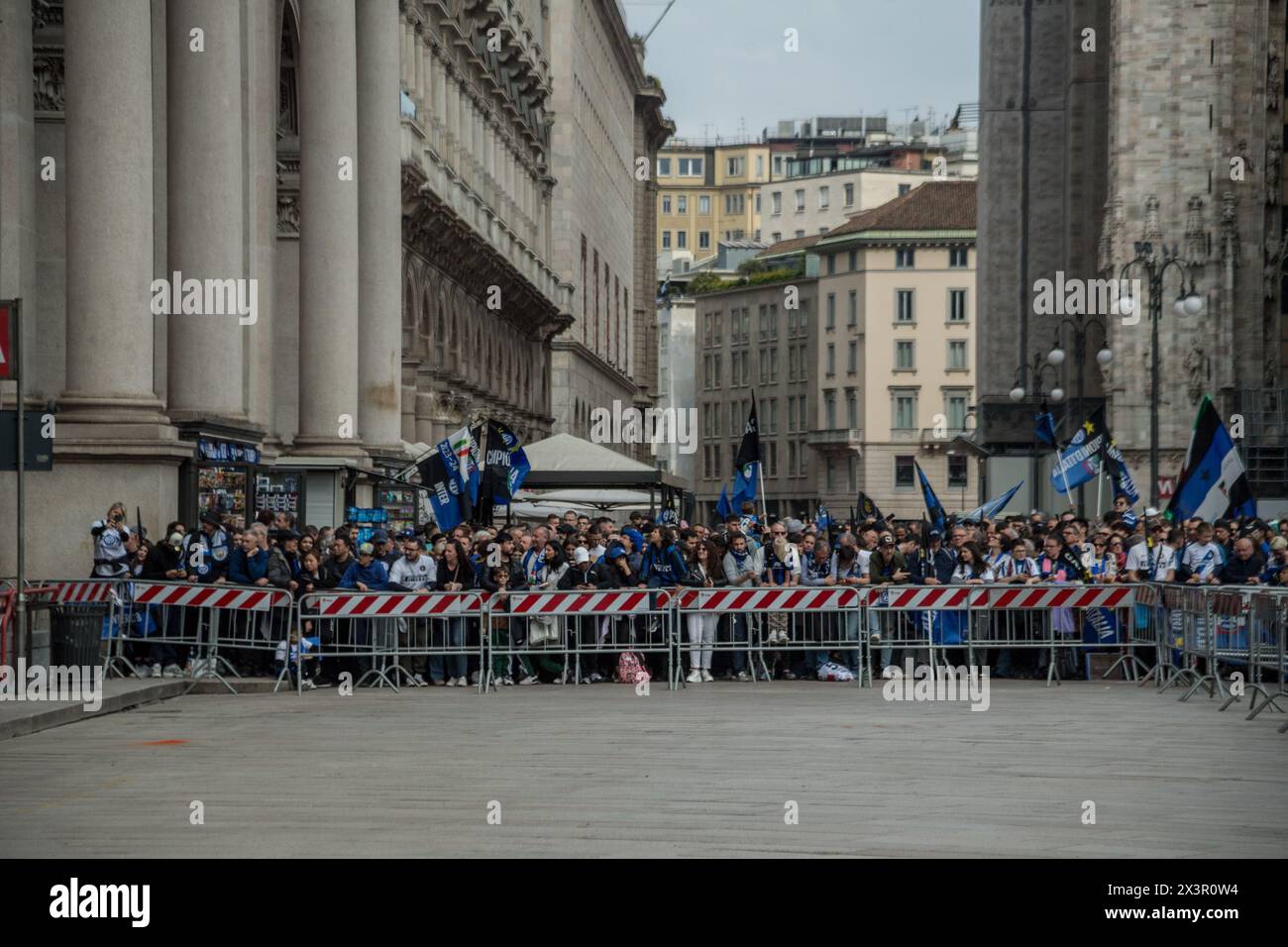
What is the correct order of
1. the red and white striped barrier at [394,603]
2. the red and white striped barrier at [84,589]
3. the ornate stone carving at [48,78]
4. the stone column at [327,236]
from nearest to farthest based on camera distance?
the red and white striped barrier at [84,589] < the red and white striped barrier at [394,603] < the ornate stone carving at [48,78] < the stone column at [327,236]

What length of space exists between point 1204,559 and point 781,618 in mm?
4574

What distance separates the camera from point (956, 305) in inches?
5315

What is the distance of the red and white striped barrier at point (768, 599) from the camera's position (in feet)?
81.2

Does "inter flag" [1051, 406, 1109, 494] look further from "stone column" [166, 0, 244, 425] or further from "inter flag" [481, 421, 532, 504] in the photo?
"stone column" [166, 0, 244, 425]

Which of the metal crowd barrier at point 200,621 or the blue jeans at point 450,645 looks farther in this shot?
the blue jeans at point 450,645

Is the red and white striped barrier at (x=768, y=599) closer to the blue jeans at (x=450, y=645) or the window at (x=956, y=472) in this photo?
the blue jeans at (x=450, y=645)

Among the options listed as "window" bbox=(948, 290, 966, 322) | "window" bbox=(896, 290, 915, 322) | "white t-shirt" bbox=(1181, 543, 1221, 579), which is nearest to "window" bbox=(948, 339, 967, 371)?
"window" bbox=(948, 290, 966, 322)

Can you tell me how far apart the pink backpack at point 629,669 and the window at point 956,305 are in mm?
111893

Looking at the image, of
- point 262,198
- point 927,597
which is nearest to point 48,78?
point 262,198

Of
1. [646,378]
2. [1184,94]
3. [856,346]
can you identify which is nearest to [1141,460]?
[1184,94]

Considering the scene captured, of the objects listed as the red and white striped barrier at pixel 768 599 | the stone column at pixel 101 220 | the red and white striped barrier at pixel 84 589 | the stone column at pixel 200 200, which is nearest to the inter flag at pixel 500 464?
the stone column at pixel 200 200

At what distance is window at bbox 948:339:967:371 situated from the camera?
5335 inches

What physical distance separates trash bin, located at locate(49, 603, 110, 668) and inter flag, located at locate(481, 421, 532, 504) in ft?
36.0
